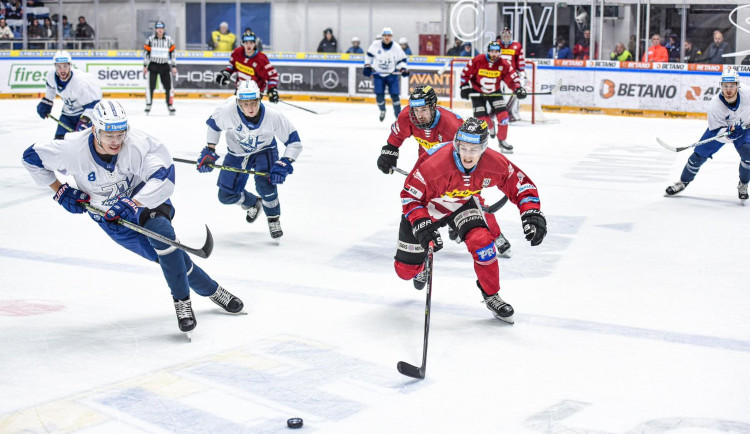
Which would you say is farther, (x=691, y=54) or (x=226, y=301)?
(x=691, y=54)

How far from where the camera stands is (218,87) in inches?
767

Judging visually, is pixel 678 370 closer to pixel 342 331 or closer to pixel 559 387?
pixel 559 387

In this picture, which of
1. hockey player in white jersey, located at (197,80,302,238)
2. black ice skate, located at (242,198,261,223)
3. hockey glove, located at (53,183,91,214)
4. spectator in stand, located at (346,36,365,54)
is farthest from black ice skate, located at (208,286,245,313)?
spectator in stand, located at (346,36,365,54)

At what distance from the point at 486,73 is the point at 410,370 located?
863cm

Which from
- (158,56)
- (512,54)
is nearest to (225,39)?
(158,56)

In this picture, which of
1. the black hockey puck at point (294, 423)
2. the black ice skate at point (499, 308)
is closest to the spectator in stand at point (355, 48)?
the black ice skate at point (499, 308)

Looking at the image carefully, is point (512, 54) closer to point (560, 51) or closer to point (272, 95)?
point (272, 95)

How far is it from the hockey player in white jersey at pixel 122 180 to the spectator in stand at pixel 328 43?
15080 millimetres

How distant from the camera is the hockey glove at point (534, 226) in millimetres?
4734

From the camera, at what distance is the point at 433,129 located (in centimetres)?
634

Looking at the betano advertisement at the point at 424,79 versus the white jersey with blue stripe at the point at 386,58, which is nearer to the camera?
the white jersey with blue stripe at the point at 386,58

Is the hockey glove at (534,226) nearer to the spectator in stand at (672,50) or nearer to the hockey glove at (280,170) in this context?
the hockey glove at (280,170)

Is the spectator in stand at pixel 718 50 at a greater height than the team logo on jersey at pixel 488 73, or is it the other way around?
the spectator in stand at pixel 718 50

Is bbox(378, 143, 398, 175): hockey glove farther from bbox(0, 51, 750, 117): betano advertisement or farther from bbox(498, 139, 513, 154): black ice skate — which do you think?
bbox(0, 51, 750, 117): betano advertisement
